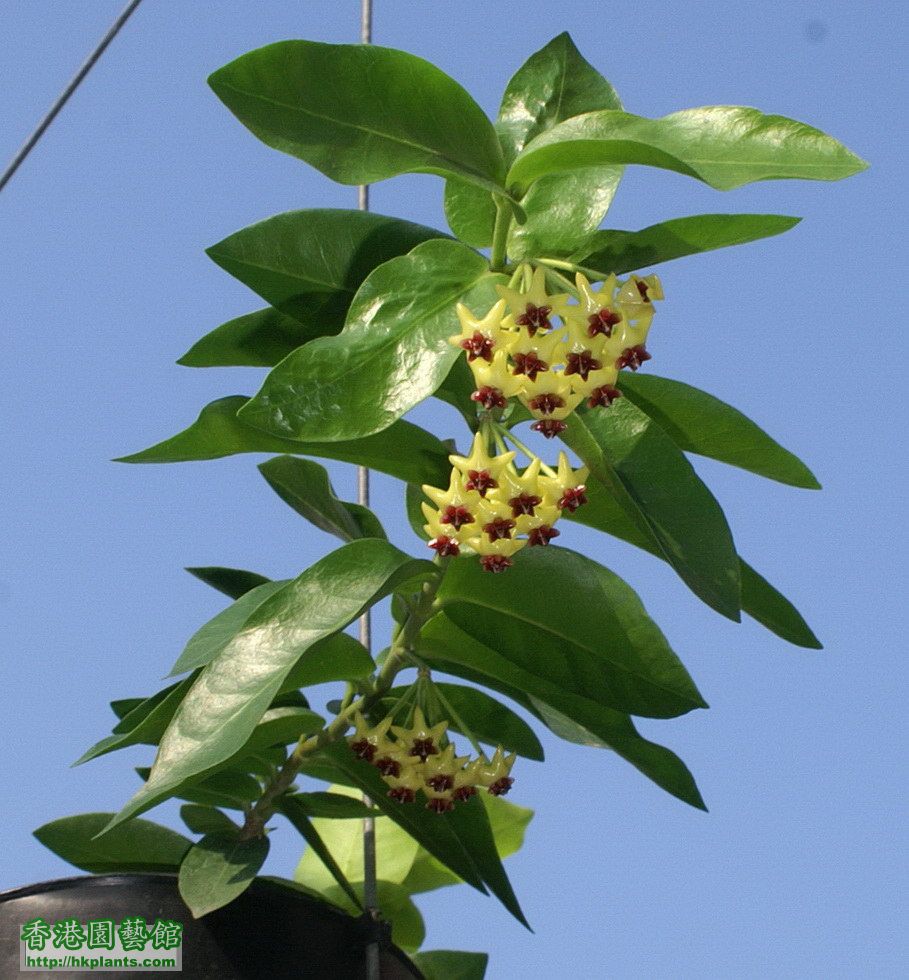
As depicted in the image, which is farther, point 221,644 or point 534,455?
point 221,644

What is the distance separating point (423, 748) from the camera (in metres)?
1.48

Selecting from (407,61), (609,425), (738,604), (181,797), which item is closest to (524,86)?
(407,61)

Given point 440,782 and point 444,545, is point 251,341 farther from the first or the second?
point 440,782

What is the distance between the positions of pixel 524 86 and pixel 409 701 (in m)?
0.69

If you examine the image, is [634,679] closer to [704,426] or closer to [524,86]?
[704,426]

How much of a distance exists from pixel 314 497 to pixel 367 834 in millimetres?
408

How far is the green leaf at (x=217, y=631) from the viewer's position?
1.41m

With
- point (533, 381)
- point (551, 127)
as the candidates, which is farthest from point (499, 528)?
point (551, 127)

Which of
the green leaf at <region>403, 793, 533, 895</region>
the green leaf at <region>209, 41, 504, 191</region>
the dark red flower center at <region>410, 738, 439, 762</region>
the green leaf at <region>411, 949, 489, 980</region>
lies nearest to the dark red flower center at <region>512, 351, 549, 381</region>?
the green leaf at <region>209, 41, 504, 191</region>

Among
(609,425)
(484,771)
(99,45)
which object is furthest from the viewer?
(99,45)

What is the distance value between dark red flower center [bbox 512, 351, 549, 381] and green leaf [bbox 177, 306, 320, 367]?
34 centimetres

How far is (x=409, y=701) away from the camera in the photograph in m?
1.55

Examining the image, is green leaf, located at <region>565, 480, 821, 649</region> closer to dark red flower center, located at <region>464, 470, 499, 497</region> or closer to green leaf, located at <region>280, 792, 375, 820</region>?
dark red flower center, located at <region>464, 470, 499, 497</region>

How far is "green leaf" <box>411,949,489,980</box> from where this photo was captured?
1813 millimetres
